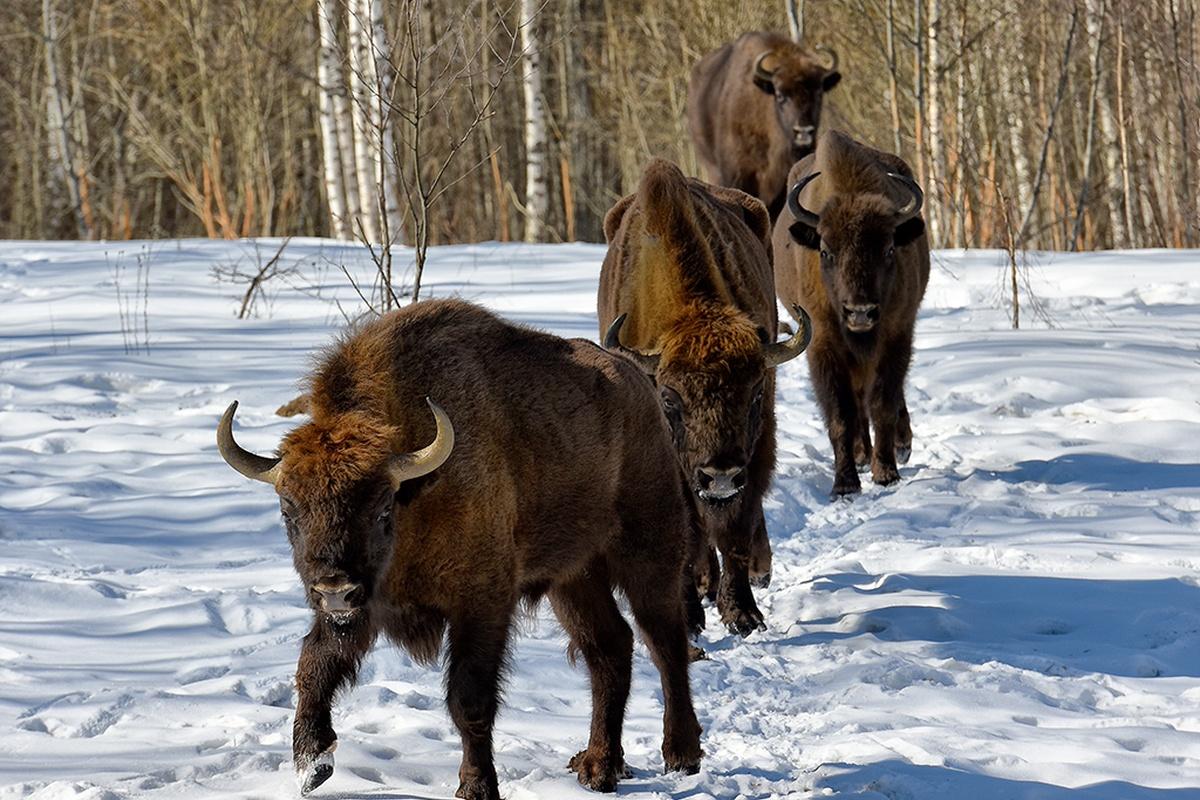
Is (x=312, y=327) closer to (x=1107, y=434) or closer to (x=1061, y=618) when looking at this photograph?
(x=1107, y=434)

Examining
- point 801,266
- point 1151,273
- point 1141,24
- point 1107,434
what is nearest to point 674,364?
point 801,266

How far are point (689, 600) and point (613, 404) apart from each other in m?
1.55

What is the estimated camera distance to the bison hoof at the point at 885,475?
9.15 meters

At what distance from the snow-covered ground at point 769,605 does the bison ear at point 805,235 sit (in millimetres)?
1361

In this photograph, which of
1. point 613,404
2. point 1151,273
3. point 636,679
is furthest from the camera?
point 1151,273

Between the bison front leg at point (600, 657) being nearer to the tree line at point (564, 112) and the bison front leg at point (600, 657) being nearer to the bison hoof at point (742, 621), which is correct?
the bison hoof at point (742, 621)

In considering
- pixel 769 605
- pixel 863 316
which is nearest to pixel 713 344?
pixel 769 605

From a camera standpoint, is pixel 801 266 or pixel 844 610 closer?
pixel 844 610

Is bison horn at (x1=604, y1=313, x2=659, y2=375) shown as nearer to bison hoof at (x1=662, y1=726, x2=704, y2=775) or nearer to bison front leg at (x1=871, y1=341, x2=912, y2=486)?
bison hoof at (x1=662, y1=726, x2=704, y2=775)

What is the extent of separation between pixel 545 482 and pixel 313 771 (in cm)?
112

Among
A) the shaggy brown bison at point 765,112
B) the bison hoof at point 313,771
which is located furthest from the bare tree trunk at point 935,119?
the bison hoof at point 313,771

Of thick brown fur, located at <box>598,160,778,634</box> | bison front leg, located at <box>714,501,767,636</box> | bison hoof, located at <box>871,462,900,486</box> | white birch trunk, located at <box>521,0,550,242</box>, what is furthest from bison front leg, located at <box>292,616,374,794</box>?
white birch trunk, located at <box>521,0,550,242</box>

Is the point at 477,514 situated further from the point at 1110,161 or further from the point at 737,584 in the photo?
the point at 1110,161

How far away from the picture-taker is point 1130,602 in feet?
21.7
